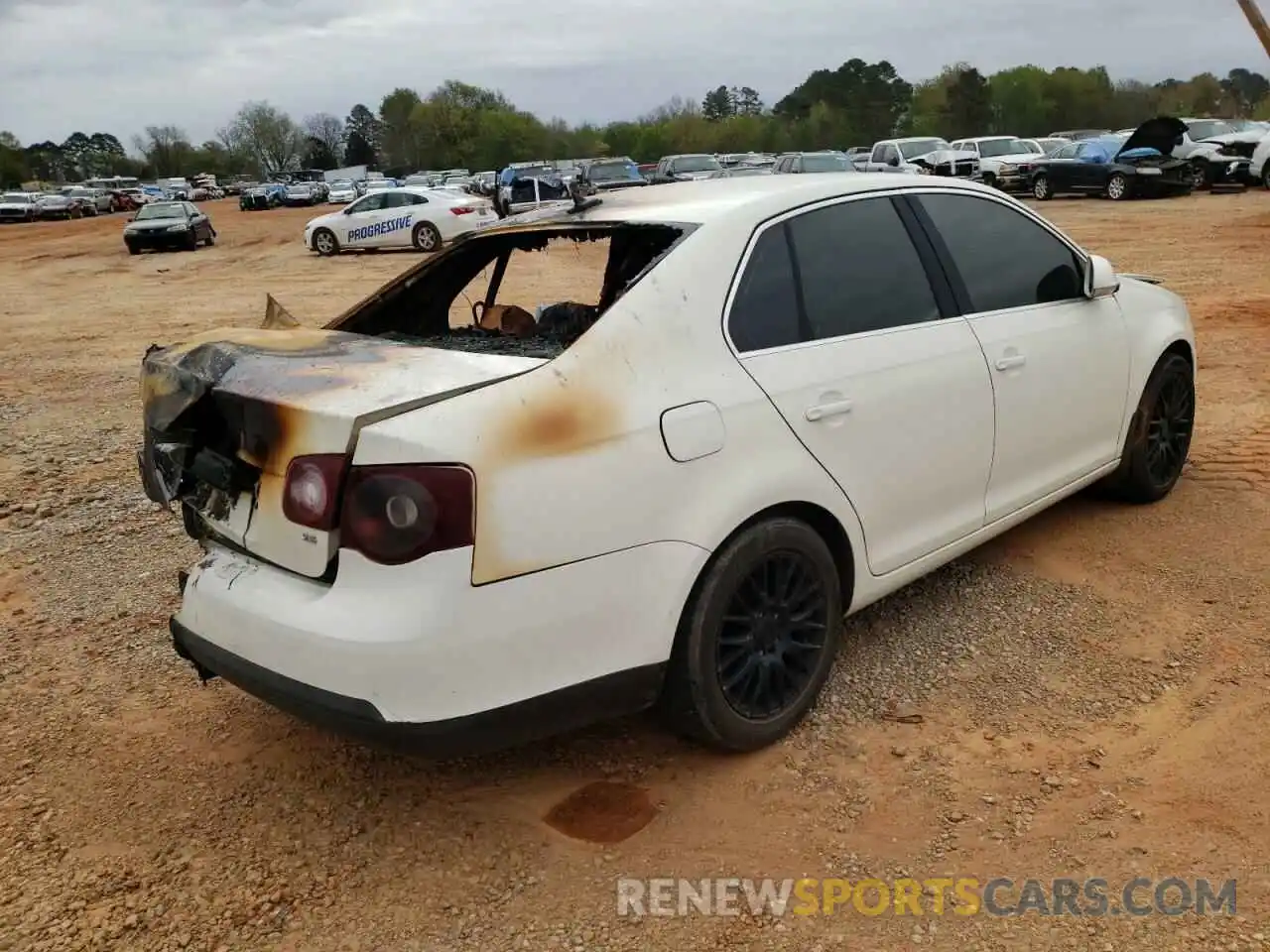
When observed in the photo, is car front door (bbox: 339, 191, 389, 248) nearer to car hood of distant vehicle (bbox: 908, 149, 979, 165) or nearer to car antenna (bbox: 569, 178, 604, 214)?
car hood of distant vehicle (bbox: 908, 149, 979, 165)

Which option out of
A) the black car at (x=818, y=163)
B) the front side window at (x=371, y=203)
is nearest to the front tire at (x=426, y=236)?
the front side window at (x=371, y=203)

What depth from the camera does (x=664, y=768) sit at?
3.11 m

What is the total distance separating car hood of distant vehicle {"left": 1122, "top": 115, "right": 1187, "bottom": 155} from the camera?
25.3 m

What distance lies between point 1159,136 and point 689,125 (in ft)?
250

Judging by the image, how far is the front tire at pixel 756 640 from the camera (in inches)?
112

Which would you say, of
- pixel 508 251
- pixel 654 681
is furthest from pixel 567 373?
pixel 508 251

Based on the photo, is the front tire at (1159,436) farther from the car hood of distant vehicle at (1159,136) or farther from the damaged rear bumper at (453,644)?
the car hood of distant vehicle at (1159,136)

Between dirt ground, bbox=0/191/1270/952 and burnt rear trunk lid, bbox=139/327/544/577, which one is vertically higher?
burnt rear trunk lid, bbox=139/327/544/577

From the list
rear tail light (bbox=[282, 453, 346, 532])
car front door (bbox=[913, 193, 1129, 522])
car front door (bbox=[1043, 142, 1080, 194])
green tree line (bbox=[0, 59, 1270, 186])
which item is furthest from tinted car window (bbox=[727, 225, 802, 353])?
green tree line (bbox=[0, 59, 1270, 186])

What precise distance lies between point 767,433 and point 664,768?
3.46 ft

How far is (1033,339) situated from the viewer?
3.92 metres

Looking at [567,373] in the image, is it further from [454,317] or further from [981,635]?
[981,635]

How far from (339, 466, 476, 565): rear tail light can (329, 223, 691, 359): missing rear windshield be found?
975 mm

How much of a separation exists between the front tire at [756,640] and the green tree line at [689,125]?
6935 centimetres
